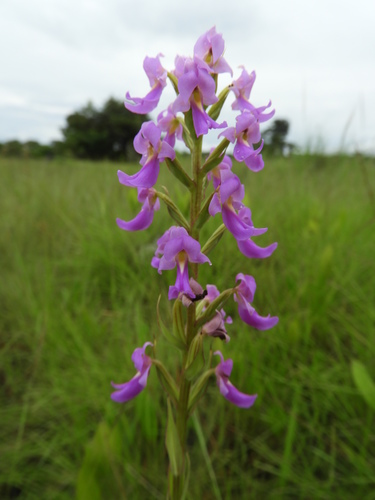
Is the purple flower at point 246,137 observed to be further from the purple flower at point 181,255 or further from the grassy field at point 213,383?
the grassy field at point 213,383

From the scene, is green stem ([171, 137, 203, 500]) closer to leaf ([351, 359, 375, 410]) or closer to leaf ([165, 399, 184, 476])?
leaf ([165, 399, 184, 476])

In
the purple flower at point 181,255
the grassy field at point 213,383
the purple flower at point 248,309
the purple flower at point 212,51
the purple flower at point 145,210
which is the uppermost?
the purple flower at point 212,51

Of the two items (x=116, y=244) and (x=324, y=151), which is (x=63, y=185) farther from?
(x=324, y=151)

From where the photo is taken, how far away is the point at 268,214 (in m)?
3.65

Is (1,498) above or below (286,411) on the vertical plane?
below

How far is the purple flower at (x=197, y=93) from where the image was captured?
1.13m

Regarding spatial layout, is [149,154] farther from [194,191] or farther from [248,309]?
[248,309]

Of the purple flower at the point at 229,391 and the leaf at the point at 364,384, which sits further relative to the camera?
the leaf at the point at 364,384

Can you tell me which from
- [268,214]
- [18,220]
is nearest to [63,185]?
[18,220]

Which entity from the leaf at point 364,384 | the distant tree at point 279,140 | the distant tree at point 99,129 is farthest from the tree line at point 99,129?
the leaf at point 364,384

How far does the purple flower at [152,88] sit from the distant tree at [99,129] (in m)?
37.8

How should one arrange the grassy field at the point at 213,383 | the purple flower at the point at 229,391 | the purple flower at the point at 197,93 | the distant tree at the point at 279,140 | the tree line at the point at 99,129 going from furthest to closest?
1. the tree line at the point at 99,129
2. the distant tree at the point at 279,140
3. the grassy field at the point at 213,383
4. the purple flower at the point at 229,391
5. the purple flower at the point at 197,93

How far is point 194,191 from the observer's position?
4.06ft

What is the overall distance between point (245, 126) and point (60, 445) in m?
1.83
